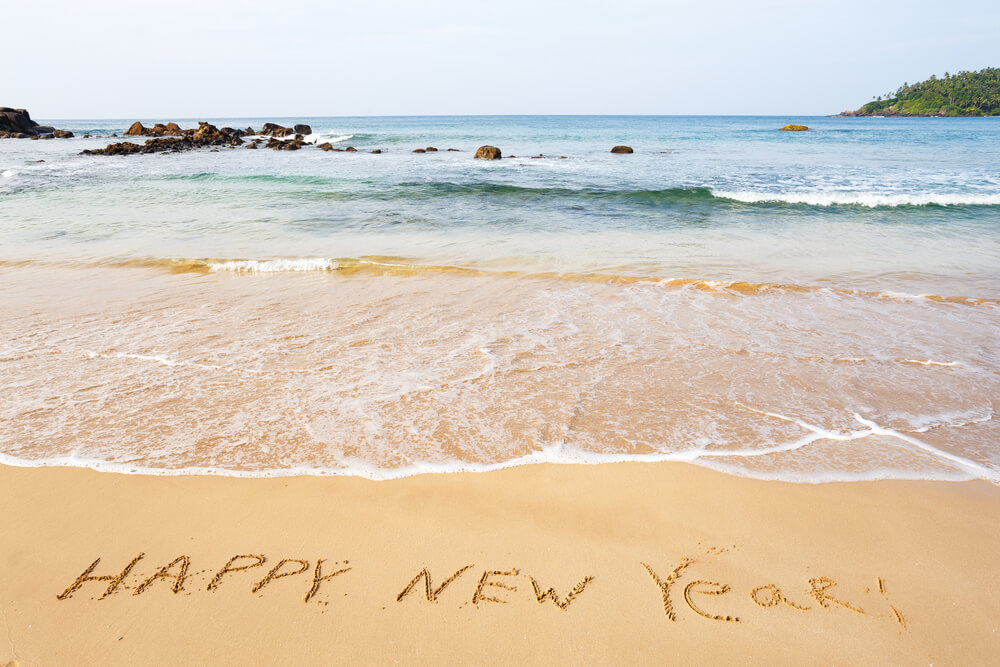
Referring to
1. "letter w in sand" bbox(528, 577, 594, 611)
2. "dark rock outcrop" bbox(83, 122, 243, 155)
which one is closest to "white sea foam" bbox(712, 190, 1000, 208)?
"letter w in sand" bbox(528, 577, 594, 611)

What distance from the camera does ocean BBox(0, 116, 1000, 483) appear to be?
324 cm

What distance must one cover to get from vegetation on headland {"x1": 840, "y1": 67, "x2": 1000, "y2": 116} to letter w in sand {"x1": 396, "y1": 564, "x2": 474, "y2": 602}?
141 m

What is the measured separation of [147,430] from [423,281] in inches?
162

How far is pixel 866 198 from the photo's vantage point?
14.4 metres

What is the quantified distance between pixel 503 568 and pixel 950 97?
478ft

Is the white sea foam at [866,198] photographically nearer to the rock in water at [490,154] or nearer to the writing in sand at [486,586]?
the writing in sand at [486,586]

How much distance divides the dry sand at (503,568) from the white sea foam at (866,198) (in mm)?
13506

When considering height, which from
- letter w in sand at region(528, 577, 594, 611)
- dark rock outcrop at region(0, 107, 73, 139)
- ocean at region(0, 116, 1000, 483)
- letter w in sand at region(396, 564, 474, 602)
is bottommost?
letter w in sand at region(528, 577, 594, 611)

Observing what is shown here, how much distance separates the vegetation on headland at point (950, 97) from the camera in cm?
10150

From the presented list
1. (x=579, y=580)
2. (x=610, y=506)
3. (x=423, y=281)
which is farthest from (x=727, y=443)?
(x=423, y=281)

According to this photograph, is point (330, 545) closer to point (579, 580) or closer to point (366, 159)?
point (579, 580)

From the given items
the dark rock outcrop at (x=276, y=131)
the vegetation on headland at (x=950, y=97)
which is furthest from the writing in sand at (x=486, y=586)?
the vegetation on headland at (x=950, y=97)

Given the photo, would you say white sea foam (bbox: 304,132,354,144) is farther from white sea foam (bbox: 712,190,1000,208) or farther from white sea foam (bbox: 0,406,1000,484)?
white sea foam (bbox: 0,406,1000,484)

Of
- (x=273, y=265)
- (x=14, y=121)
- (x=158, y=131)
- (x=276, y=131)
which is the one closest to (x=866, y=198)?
(x=273, y=265)
